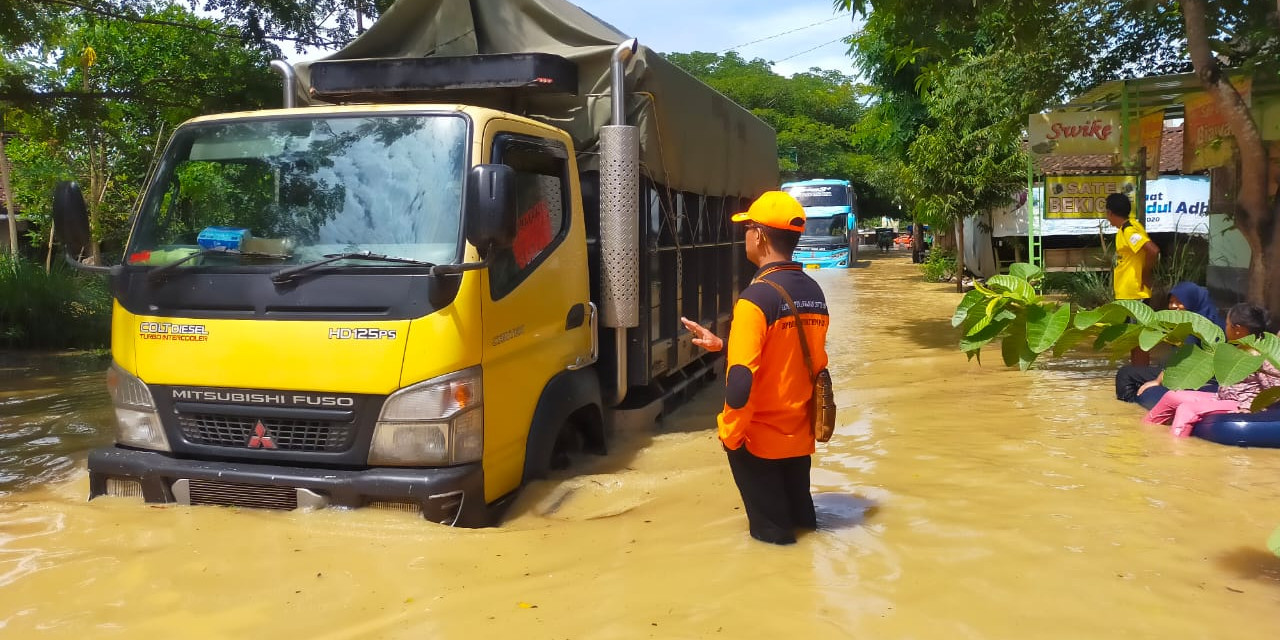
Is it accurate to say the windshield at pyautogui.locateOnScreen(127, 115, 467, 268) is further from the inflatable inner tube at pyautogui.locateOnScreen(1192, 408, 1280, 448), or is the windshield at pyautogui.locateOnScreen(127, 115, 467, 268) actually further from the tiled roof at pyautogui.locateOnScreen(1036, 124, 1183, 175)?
the tiled roof at pyautogui.locateOnScreen(1036, 124, 1183, 175)

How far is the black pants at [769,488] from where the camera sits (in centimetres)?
406

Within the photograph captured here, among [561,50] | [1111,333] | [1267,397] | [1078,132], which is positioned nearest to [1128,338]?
[1111,333]

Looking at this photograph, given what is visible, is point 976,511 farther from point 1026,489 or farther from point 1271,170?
point 1271,170

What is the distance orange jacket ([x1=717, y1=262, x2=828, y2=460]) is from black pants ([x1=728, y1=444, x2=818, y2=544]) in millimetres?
100

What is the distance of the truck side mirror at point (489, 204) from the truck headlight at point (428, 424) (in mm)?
586

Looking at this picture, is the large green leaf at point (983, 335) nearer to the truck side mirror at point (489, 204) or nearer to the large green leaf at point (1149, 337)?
the large green leaf at point (1149, 337)

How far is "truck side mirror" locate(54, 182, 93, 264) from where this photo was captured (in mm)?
4562

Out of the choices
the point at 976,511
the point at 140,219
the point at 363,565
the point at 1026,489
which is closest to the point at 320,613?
the point at 363,565

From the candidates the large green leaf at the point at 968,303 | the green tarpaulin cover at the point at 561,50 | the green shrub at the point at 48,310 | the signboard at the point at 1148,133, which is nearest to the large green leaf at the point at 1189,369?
the large green leaf at the point at 968,303

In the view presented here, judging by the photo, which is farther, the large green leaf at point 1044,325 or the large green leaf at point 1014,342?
the large green leaf at point 1014,342

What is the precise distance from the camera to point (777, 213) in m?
3.96

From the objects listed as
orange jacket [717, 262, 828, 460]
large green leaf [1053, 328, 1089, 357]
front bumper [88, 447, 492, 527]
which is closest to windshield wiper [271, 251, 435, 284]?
front bumper [88, 447, 492, 527]

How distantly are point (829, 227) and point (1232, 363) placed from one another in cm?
2786

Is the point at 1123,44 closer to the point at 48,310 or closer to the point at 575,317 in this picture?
the point at 575,317
